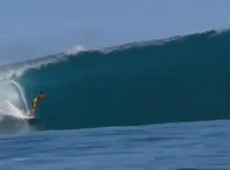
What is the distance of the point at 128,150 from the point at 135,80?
Answer: 10498 millimetres

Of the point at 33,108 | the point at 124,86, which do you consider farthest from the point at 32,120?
the point at 124,86

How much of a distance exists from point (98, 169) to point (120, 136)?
5.33 ft

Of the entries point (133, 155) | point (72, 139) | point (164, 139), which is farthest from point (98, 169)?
point (72, 139)

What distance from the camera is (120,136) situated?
827 cm

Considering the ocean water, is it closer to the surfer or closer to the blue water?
the surfer

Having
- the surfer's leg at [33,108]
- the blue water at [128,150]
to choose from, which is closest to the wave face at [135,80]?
the surfer's leg at [33,108]

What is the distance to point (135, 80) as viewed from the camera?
17859 mm

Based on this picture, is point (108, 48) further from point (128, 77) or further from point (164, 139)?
point (164, 139)

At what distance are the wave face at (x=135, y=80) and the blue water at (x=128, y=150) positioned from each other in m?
8.09

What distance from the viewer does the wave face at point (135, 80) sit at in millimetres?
16859

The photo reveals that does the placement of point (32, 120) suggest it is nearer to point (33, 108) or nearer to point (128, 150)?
point (33, 108)

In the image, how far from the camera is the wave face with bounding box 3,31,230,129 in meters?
16.9

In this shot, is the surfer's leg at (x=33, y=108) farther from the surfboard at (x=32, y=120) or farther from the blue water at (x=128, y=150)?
the blue water at (x=128, y=150)

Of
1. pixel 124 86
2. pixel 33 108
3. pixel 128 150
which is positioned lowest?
pixel 128 150
